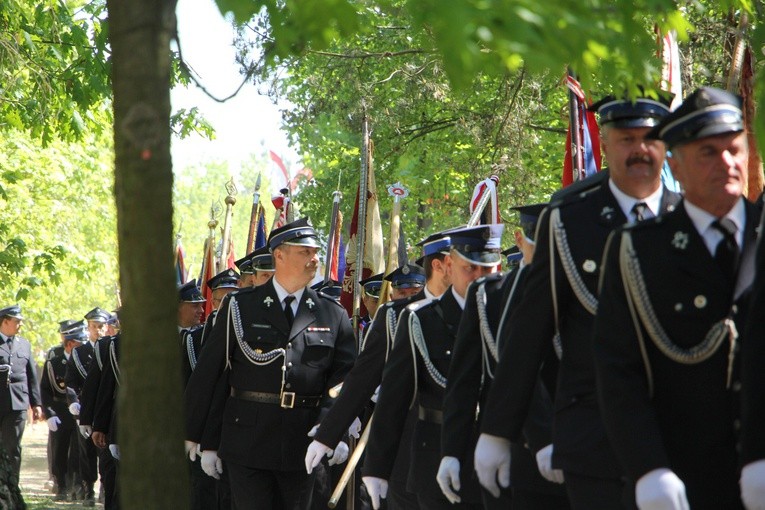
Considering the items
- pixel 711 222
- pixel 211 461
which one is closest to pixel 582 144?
pixel 211 461

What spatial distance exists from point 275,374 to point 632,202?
4458 mm

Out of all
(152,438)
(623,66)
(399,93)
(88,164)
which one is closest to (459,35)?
(623,66)

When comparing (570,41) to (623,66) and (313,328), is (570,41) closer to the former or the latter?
(623,66)

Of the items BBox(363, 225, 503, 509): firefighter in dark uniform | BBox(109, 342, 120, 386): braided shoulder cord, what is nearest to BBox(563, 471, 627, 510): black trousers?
BBox(363, 225, 503, 509): firefighter in dark uniform

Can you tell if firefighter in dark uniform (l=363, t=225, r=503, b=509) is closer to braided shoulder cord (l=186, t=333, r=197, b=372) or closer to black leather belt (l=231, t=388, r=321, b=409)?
A: black leather belt (l=231, t=388, r=321, b=409)

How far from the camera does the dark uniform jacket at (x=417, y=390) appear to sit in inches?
278

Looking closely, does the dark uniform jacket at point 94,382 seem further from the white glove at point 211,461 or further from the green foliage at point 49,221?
the white glove at point 211,461

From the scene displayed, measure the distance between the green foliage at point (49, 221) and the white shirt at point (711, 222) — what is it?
14.3m

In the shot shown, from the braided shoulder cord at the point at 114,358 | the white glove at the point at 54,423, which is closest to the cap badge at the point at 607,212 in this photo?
the braided shoulder cord at the point at 114,358

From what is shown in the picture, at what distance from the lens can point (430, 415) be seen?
23.4 ft

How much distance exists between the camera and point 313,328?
30.9ft

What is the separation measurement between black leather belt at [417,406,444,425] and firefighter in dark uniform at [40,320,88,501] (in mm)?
12355

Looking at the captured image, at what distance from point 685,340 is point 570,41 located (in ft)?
3.76

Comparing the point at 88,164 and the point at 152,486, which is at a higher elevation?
the point at 88,164
